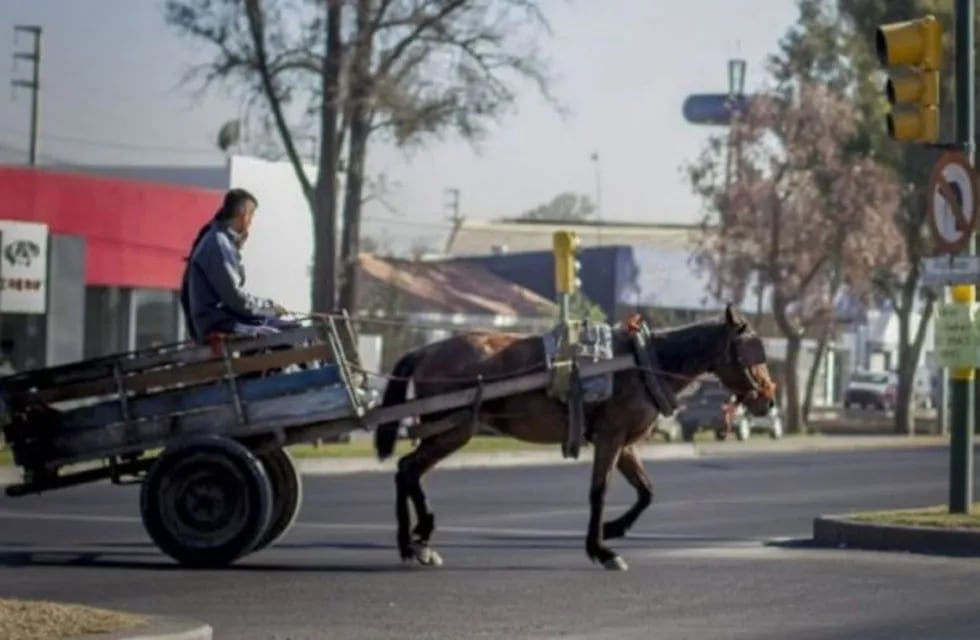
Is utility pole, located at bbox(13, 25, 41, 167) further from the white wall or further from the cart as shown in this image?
the cart

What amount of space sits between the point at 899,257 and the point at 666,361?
47491 mm

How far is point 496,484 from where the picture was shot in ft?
96.3

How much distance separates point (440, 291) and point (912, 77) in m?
57.4

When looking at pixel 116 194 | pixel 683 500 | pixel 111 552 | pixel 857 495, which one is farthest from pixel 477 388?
pixel 116 194

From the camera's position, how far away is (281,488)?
16.7m

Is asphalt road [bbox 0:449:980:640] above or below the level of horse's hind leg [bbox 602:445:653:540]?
below

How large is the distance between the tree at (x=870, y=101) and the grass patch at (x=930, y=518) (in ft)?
137

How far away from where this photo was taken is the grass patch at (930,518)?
18.8m

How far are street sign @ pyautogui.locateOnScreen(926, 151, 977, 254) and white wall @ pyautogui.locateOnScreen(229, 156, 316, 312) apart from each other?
35.3m

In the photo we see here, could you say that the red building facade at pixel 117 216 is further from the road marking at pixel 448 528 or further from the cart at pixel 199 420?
the cart at pixel 199 420

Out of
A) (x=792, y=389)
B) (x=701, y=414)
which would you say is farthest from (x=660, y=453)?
(x=792, y=389)

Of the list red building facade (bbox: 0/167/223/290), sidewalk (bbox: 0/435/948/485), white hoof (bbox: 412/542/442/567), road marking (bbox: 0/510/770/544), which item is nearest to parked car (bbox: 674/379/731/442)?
sidewalk (bbox: 0/435/948/485)

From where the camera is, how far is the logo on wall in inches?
1550

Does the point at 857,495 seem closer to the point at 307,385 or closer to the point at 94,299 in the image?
the point at 307,385
